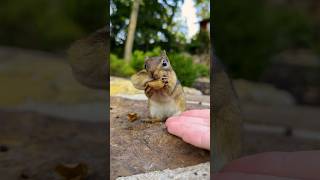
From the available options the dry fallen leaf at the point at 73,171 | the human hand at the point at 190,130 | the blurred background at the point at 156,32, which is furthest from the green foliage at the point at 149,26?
the dry fallen leaf at the point at 73,171

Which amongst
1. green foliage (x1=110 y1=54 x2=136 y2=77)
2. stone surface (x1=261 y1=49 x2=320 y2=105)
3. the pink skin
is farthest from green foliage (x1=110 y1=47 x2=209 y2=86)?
stone surface (x1=261 y1=49 x2=320 y2=105)

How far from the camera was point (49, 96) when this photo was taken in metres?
1.21

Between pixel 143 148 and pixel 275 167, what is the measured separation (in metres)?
0.40

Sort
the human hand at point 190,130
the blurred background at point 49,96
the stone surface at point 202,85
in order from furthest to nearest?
the stone surface at point 202,85
the human hand at point 190,130
the blurred background at point 49,96

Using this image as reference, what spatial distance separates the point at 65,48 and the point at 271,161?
70cm

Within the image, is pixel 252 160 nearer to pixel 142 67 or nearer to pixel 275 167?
pixel 275 167

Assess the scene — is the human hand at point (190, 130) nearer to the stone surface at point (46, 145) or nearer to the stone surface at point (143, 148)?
the stone surface at point (143, 148)

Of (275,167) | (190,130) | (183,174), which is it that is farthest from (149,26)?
(275,167)

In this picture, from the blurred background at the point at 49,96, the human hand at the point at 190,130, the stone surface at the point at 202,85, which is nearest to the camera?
the blurred background at the point at 49,96

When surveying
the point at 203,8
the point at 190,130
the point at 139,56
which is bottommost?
the point at 190,130

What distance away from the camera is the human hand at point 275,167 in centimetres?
130

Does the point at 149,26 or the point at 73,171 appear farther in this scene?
the point at 149,26

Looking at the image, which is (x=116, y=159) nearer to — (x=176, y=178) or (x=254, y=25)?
(x=176, y=178)

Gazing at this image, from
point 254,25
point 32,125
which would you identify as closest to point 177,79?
point 254,25
